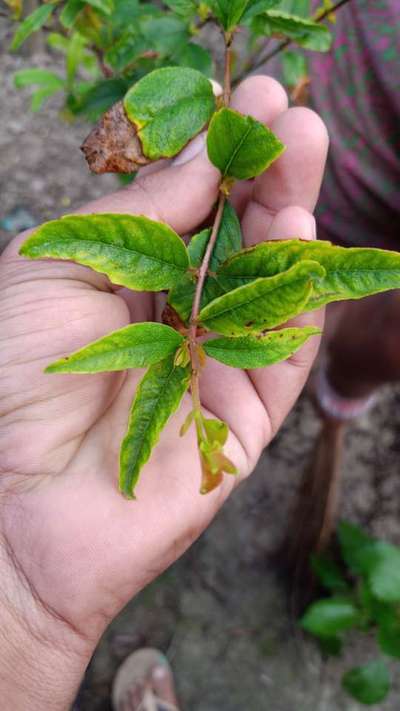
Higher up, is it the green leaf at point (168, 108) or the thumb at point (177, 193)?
the green leaf at point (168, 108)

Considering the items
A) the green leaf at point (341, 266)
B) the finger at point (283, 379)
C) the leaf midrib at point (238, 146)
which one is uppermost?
the leaf midrib at point (238, 146)

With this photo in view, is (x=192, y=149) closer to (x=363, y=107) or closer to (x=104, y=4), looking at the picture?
(x=104, y=4)

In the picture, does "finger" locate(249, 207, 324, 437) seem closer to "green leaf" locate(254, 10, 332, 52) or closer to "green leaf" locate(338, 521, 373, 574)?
"green leaf" locate(254, 10, 332, 52)

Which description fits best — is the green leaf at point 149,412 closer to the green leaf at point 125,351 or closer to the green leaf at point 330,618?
the green leaf at point 125,351

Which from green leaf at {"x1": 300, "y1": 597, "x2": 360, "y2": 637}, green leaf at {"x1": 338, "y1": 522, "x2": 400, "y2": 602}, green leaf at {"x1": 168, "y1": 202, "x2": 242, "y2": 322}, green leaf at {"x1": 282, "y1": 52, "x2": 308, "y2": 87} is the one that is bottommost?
green leaf at {"x1": 300, "y1": 597, "x2": 360, "y2": 637}

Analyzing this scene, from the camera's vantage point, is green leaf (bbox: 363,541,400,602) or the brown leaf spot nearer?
the brown leaf spot

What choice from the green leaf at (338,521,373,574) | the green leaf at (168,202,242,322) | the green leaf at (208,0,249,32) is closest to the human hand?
the green leaf at (168,202,242,322)

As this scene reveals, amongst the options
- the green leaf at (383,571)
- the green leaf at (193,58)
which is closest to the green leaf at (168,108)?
the green leaf at (193,58)
